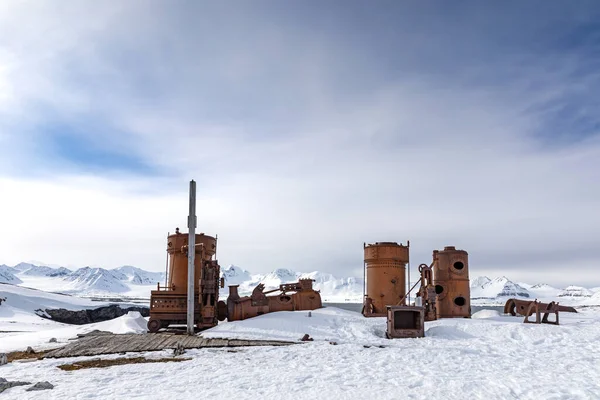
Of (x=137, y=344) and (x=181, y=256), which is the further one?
(x=181, y=256)

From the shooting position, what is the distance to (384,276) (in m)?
23.7

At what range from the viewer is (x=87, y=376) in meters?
9.73

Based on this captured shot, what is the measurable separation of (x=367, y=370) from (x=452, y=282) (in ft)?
43.3

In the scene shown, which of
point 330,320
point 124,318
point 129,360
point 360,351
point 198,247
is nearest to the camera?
point 129,360

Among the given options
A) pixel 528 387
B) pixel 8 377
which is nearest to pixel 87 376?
pixel 8 377

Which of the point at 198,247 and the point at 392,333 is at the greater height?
the point at 198,247

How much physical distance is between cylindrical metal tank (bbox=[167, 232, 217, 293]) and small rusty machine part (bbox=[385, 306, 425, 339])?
8293 mm

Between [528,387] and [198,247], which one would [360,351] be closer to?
[528,387]

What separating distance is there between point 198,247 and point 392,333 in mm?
8778

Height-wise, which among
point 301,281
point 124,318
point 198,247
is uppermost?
point 198,247

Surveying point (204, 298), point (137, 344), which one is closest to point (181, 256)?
point (204, 298)

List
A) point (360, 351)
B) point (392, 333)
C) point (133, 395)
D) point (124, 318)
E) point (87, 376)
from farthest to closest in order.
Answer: point (124, 318)
point (392, 333)
point (360, 351)
point (87, 376)
point (133, 395)

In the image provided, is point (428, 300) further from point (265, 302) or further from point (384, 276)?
point (265, 302)

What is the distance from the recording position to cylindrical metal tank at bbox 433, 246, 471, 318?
72.4ft
